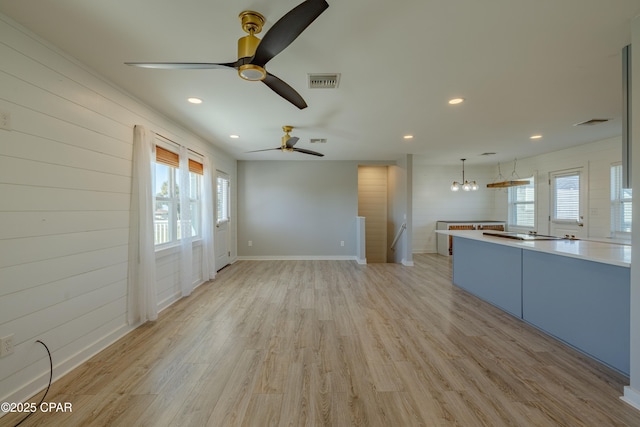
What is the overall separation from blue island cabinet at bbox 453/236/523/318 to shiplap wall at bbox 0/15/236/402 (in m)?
4.46

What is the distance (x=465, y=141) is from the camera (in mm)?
4680

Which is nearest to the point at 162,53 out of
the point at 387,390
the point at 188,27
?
the point at 188,27

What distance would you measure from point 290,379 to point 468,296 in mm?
3134

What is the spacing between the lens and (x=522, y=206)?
674 centimetres

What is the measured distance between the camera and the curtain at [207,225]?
14.6ft

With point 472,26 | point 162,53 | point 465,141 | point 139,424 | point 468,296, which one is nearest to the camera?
point 139,424

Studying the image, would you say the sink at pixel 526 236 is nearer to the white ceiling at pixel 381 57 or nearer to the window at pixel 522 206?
the white ceiling at pixel 381 57

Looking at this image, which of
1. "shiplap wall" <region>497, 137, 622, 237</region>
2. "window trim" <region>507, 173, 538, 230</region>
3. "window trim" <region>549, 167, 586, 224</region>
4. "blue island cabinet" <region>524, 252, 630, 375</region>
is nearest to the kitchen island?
"blue island cabinet" <region>524, 252, 630, 375</region>

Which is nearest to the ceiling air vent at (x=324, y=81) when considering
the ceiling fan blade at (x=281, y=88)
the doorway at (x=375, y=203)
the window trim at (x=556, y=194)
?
the ceiling fan blade at (x=281, y=88)

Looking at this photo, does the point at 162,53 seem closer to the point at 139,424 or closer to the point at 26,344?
the point at 26,344

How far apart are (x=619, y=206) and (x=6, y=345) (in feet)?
26.3

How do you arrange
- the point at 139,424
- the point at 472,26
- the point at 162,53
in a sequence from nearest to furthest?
1. the point at 139,424
2. the point at 472,26
3. the point at 162,53

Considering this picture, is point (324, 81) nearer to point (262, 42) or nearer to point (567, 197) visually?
point (262, 42)

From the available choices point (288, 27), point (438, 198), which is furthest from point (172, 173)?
point (438, 198)
